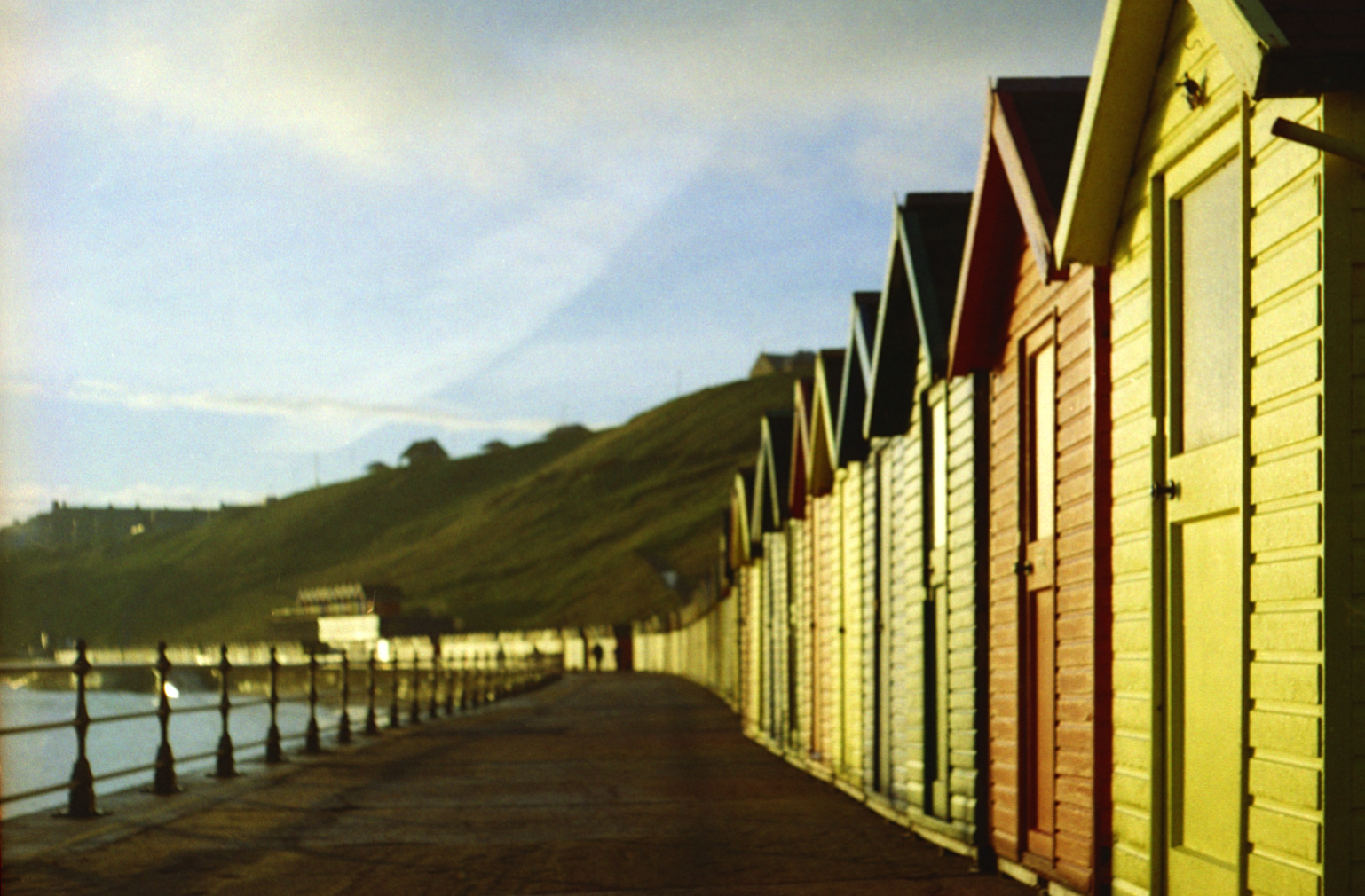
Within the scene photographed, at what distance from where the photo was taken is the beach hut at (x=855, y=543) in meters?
16.2

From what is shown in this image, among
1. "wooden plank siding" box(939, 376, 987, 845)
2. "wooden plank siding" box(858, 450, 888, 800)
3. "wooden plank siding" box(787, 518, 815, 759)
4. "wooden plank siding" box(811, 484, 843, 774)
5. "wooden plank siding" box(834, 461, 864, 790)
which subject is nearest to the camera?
"wooden plank siding" box(939, 376, 987, 845)

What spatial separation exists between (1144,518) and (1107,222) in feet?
5.36

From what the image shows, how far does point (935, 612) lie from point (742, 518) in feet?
75.5

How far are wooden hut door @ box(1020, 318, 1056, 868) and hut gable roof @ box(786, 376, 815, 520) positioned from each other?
11171 mm

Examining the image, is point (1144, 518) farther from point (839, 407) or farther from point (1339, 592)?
point (839, 407)

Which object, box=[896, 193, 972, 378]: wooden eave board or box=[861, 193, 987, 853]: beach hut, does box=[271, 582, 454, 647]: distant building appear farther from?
box=[896, 193, 972, 378]: wooden eave board

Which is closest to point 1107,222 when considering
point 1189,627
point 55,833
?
point 1189,627

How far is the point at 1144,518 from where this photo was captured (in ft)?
25.5

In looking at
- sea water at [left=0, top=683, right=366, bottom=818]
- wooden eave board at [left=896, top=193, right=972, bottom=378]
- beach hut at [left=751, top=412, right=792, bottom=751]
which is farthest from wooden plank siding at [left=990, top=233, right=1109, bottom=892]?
sea water at [left=0, top=683, right=366, bottom=818]

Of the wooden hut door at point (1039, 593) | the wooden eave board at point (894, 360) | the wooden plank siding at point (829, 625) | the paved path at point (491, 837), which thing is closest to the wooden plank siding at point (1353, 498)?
the wooden hut door at point (1039, 593)

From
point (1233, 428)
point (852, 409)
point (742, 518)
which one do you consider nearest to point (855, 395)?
point (852, 409)

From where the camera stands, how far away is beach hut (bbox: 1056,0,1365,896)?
218 inches

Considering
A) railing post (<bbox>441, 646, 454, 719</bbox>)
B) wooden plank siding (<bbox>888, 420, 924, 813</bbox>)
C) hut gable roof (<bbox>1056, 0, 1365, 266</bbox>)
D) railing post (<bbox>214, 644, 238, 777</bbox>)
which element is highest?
hut gable roof (<bbox>1056, 0, 1365, 266</bbox>)

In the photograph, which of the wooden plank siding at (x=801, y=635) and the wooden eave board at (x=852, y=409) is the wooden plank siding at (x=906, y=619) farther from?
the wooden plank siding at (x=801, y=635)
